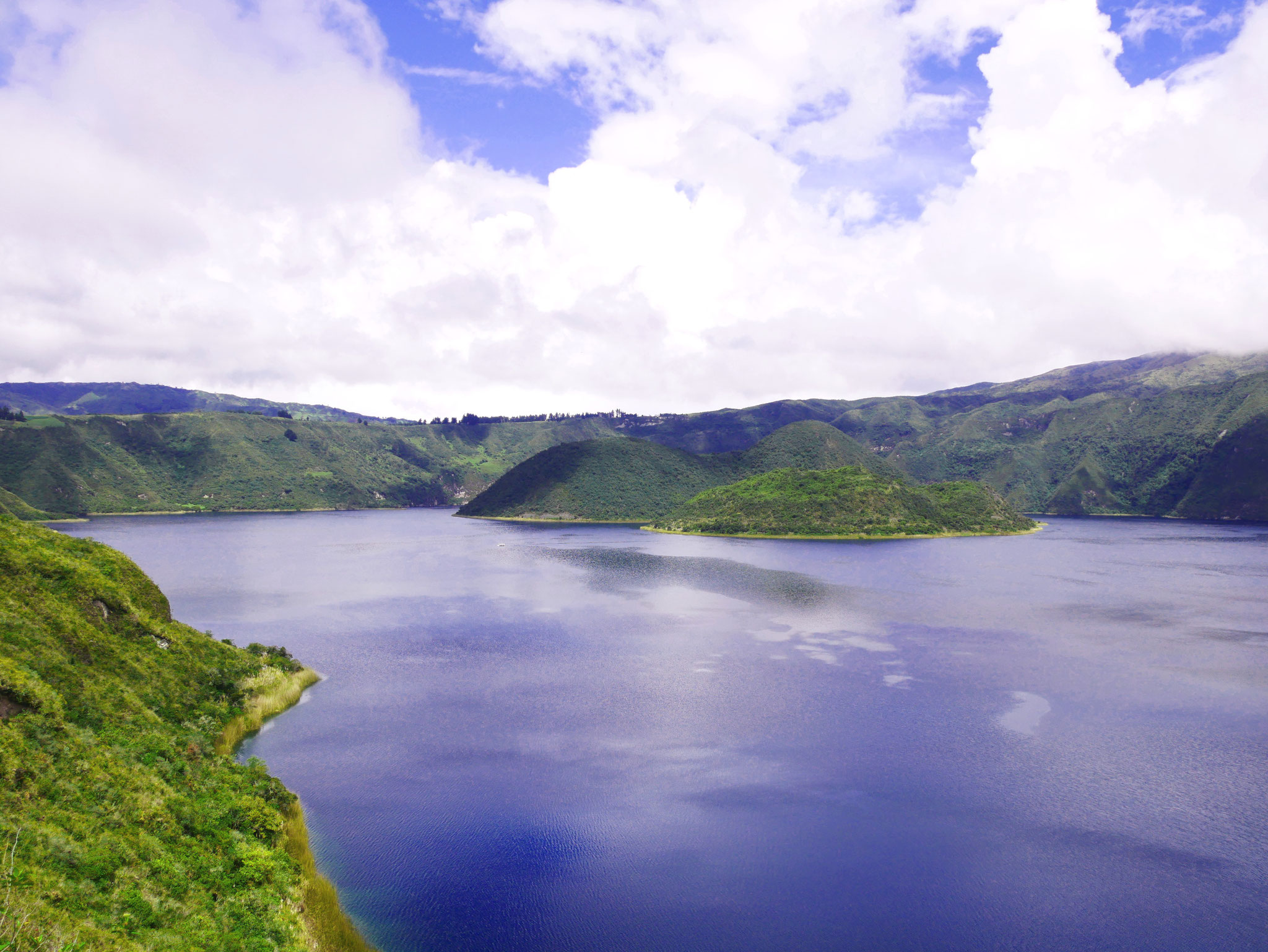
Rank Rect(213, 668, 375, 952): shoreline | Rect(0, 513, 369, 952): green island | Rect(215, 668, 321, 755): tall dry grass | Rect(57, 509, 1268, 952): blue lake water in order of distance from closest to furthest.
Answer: Rect(0, 513, 369, 952): green island
Rect(213, 668, 375, 952): shoreline
Rect(57, 509, 1268, 952): blue lake water
Rect(215, 668, 321, 755): tall dry grass

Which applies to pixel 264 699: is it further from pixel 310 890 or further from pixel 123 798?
pixel 310 890

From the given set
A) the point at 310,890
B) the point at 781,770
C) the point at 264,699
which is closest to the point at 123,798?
the point at 310,890

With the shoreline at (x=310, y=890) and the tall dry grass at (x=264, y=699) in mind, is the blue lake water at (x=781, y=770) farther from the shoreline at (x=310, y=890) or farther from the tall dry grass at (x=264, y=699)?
the tall dry grass at (x=264, y=699)

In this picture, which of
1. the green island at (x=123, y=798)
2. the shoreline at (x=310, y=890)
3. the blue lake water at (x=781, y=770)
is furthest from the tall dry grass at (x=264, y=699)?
the blue lake water at (x=781, y=770)

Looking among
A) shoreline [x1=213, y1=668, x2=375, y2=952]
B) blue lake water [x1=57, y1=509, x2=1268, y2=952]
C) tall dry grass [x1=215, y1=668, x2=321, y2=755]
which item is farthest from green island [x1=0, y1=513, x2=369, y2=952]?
blue lake water [x1=57, y1=509, x2=1268, y2=952]

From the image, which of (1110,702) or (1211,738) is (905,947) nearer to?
(1211,738)

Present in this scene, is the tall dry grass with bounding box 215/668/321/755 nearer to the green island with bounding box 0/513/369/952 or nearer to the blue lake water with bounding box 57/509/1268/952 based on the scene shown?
the green island with bounding box 0/513/369/952

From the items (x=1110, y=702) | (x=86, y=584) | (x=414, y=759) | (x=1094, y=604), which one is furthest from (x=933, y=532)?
(x=86, y=584)
